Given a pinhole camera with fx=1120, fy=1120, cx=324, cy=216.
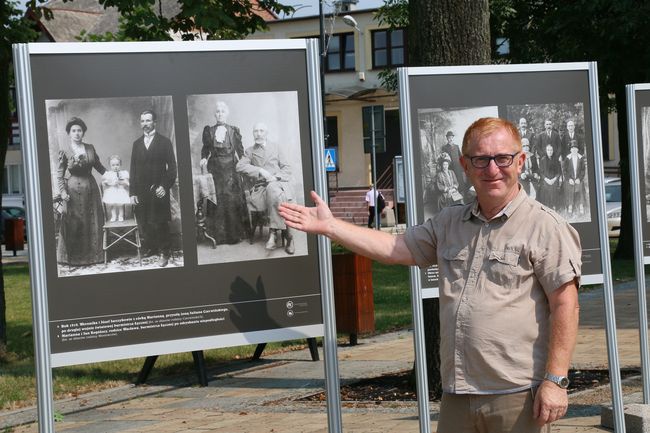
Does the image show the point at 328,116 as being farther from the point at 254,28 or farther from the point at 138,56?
the point at 138,56

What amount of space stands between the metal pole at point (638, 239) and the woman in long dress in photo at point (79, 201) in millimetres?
4010

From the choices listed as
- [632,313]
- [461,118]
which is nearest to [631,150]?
[461,118]

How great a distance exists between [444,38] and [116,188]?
429cm

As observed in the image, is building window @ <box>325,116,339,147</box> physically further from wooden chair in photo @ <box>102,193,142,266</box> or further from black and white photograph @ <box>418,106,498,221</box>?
wooden chair in photo @ <box>102,193,142,266</box>

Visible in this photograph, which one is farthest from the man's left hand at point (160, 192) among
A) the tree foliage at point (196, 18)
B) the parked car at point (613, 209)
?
the parked car at point (613, 209)

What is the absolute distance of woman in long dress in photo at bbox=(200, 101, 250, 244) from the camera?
513cm

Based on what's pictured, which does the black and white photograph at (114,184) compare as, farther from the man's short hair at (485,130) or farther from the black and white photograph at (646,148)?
the black and white photograph at (646,148)

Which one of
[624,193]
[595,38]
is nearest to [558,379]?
[595,38]

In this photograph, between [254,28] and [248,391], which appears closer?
[248,391]

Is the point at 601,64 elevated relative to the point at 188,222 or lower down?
elevated

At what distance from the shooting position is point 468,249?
4.24m

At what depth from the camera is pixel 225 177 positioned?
16.9ft

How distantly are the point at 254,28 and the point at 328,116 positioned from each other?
147 ft

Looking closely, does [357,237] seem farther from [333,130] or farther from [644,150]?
[333,130]
